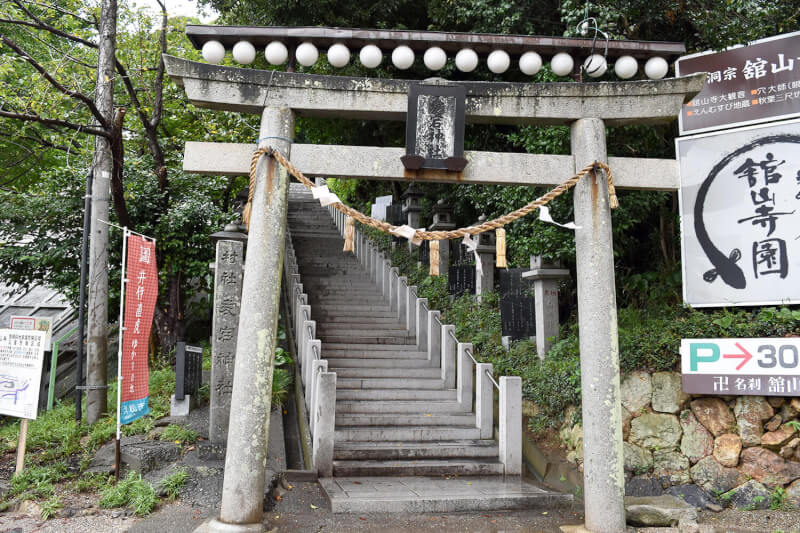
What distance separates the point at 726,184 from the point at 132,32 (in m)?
12.1

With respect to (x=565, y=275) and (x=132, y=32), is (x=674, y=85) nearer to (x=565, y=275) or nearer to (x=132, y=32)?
(x=565, y=275)

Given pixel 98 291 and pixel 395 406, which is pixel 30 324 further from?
pixel 395 406

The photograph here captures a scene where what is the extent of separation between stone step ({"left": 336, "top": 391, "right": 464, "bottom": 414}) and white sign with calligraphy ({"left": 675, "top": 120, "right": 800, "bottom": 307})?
409 cm

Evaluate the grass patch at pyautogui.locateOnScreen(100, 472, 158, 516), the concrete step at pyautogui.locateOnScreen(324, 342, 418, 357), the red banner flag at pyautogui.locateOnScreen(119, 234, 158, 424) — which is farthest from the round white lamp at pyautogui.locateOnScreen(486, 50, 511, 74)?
the concrete step at pyautogui.locateOnScreen(324, 342, 418, 357)

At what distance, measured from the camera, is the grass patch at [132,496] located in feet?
19.1

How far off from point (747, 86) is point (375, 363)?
24.7 feet

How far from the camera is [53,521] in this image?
18.3 feet

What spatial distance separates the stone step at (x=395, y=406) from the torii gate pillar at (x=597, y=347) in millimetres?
3823

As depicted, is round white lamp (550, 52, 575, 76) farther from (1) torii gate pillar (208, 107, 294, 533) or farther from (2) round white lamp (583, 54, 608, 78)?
(1) torii gate pillar (208, 107, 294, 533)

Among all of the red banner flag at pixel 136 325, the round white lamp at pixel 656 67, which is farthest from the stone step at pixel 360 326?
the round white lamp at pixel 656 67

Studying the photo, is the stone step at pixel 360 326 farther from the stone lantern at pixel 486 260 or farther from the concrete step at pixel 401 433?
the concrete step at pixel 401 433

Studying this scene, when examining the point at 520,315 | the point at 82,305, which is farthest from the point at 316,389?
the point at 520,315

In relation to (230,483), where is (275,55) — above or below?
above

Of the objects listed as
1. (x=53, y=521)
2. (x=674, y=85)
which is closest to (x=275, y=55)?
(x=674, y=85)
